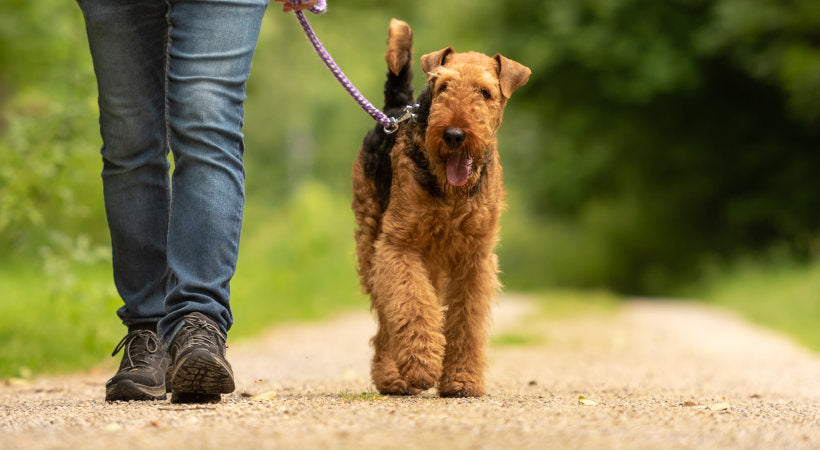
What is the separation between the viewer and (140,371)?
3.12 m

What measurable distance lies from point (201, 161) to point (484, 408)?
1.14 meters

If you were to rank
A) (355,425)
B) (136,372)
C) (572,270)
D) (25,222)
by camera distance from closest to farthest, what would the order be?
(355,425) < (136,372) < (25,222) < (572,270)

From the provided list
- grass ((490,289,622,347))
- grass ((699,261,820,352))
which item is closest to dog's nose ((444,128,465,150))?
grass ((490,289,622,347))

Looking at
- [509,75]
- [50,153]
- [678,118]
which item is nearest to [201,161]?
[509,75]

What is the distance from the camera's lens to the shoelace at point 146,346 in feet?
10.4

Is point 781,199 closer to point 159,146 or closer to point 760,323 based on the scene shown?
point 760,323

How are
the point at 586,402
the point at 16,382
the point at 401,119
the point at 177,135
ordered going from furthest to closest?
1. the point at 16,382
2. the point at 401,119
3. the point at 586,402
4. the point at 177,135

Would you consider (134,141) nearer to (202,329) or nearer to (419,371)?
(202,329)

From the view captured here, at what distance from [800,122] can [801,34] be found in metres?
2.75

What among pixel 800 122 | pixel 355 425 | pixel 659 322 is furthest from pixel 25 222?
pixel 800 122

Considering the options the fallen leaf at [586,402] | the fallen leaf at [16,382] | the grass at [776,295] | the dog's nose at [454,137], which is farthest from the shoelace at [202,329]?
the grass at [776,295]

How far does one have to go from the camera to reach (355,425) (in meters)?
2.33

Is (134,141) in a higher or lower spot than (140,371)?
higher

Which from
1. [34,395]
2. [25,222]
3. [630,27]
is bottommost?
[34,395]
